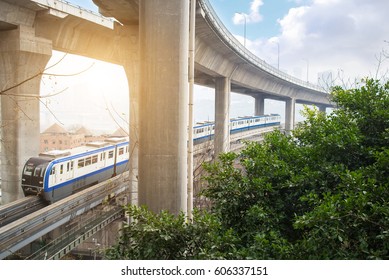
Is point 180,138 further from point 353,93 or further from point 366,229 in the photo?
point 366,229

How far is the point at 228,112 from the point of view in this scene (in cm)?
2791

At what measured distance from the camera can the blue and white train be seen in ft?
98.0

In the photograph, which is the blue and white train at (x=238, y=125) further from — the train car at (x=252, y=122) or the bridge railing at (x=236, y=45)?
the bridge railing at (x=236, y=45)

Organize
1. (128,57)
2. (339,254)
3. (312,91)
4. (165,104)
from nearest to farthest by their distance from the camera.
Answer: (339,254)
(165,104)
(128,57)
(312,91)

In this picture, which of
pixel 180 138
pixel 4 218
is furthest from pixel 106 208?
pixel 180 138

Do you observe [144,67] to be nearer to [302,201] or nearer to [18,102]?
[302,201]

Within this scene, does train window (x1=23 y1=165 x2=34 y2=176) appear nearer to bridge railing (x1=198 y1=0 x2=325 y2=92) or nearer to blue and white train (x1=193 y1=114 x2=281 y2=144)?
bridge railing (x1=198 y1=0 x2=325 y2=92)

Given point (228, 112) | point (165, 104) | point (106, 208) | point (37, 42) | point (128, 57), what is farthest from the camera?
point (228, 112)

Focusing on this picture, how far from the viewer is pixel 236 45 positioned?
21234 mm

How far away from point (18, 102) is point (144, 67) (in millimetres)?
9817

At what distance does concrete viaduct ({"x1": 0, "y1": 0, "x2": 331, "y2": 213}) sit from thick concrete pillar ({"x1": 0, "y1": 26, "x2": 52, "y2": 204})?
44 mm

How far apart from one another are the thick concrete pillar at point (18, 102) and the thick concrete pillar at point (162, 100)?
9238 millimetres

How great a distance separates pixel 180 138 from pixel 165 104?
2.66ft

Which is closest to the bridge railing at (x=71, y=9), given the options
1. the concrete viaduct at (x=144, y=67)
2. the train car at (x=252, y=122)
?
the concrete viaduct at (x=144, y=67)
